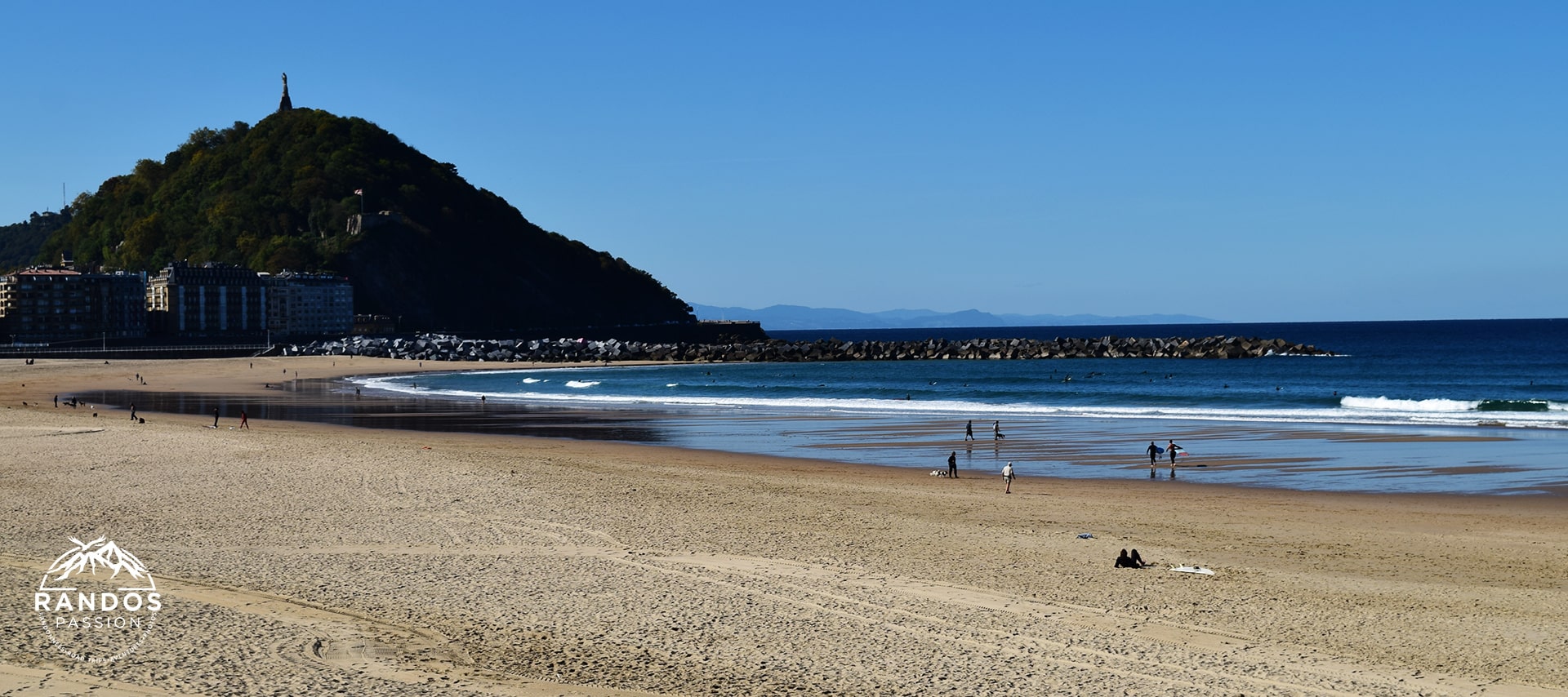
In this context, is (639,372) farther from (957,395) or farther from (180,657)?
(180,657)

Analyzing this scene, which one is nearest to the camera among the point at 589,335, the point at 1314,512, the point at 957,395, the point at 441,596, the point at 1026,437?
the point at 441,596

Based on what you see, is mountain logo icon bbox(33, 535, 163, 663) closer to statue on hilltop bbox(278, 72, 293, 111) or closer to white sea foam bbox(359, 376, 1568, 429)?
white sea foam bbox(359, 376, 1568, 429)

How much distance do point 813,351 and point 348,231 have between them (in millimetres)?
73154

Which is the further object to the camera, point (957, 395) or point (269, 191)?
point (269, 191)

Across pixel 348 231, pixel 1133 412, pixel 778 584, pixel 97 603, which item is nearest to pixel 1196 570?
pixel 778 584

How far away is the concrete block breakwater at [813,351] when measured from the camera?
91812 mm

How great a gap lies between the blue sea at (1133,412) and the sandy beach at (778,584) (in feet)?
15.0

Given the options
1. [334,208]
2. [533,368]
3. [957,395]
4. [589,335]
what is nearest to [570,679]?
[957,395]

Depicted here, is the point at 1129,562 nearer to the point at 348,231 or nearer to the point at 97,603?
the point at 97,603

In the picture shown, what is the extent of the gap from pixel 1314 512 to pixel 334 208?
142621mm

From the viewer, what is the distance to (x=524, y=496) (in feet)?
62.8

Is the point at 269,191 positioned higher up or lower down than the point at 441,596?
higher up

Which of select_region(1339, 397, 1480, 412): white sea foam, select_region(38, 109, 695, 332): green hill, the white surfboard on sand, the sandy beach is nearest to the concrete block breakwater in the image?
select_region(38, 109, 695, 332): green hill

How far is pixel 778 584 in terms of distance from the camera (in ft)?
40.2
